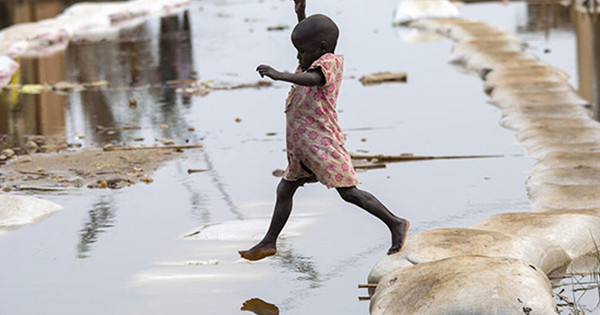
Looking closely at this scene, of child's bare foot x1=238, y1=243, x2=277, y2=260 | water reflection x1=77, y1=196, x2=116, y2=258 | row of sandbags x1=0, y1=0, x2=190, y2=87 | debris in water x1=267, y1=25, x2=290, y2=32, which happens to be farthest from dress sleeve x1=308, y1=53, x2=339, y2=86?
debris in water x1=267, y1=25, x2=290, y2=32

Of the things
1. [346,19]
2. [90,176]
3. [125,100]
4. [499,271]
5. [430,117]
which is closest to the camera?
[499,271]

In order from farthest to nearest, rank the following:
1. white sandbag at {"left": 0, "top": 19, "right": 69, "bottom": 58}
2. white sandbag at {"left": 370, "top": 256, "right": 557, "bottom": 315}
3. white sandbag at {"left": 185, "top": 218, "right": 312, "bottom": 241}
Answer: white sandbag at {"left": 0, "top": 19, "right": 69, "bottom": 58} < white sandbag at {"left": 185, "top": 218, "right": 312, "bottom": 241} < white sandbag at {"left": 370, "top": 256, "right": 557, "bottom": 315}

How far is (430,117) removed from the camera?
1066 cm

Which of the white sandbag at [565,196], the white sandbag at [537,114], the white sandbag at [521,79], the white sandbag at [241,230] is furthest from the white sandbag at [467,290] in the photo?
the white sandbag at [521,79]

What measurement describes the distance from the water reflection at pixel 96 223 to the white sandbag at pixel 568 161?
2898mm

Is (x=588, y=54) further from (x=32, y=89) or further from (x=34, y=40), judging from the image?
(x=34, y=40)

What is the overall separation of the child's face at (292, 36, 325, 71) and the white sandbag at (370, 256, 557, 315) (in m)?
1.22

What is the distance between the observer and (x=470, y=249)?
5199 millimetres

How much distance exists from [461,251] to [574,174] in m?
2.31

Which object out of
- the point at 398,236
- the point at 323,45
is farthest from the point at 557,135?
the point at 323,45

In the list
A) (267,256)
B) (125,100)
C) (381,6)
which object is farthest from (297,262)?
(381,6)

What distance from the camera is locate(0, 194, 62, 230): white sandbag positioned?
6641mm

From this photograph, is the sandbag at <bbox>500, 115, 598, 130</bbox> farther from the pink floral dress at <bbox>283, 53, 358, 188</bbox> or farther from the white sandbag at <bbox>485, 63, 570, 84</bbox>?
the pink floral dress at <bbox>283, 53, 358, 188</bbox>

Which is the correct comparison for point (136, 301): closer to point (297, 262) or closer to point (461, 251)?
point (297, 262)
